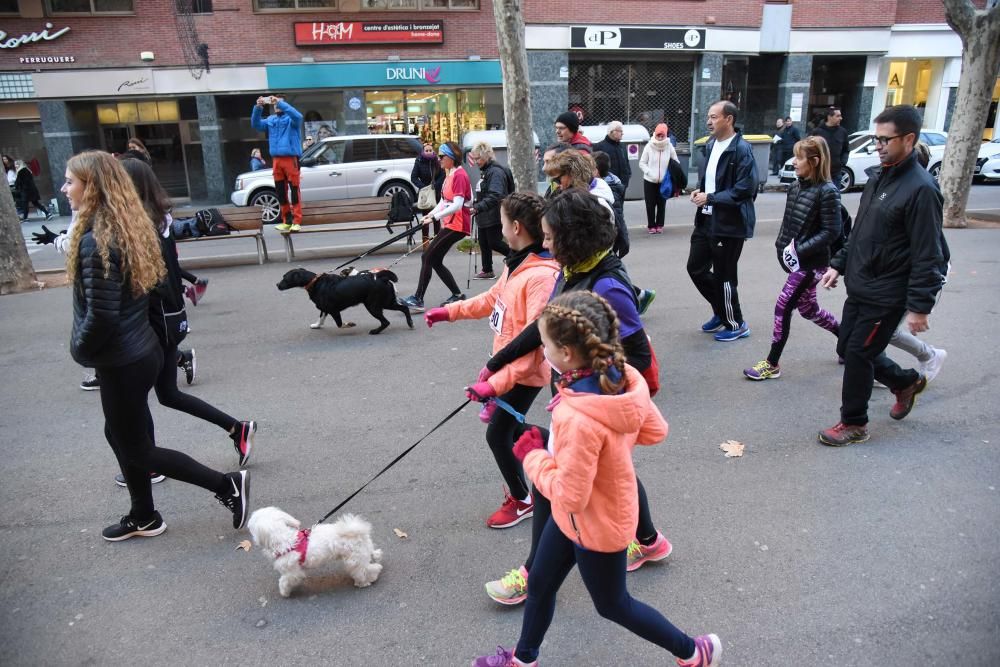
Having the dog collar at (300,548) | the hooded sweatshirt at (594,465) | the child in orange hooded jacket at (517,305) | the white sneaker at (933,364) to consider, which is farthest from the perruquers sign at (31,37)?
the hooded sweatshirt at (594,465)

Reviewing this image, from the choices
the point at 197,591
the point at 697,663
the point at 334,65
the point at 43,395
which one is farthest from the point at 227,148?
the point at 697,663

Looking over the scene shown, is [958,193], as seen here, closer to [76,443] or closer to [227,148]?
[76,443]

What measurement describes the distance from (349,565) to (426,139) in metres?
19.5

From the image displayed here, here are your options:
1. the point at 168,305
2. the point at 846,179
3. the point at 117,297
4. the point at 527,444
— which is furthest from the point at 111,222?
the point at 846,179

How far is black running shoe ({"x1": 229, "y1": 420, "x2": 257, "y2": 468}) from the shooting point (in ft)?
14.5

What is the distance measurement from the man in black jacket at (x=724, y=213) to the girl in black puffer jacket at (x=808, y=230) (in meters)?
0.57

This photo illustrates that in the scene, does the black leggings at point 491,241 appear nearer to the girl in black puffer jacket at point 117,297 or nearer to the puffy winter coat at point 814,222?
the puffy winter coat at point 814,222

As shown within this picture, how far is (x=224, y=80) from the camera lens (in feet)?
65.1

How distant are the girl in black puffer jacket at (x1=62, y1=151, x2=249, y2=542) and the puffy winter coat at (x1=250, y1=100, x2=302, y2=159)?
8.49 metres

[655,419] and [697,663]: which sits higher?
[655,419]

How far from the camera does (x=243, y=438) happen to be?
4.42 meters

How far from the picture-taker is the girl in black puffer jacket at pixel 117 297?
3162mm

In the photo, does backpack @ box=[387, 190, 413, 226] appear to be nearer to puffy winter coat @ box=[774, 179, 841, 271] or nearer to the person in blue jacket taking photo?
the person in blue jacket taking photo

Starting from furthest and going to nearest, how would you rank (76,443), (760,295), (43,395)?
(760,295), (43,395), (76,443)
